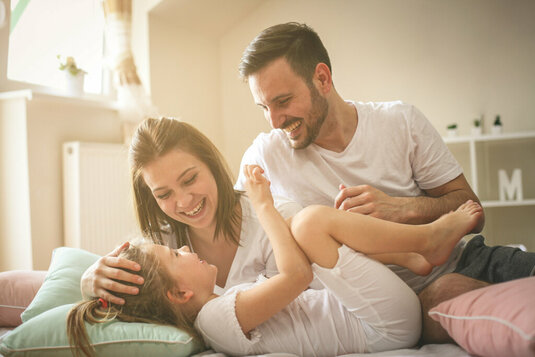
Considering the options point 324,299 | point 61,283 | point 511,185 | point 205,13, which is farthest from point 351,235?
point 205,13

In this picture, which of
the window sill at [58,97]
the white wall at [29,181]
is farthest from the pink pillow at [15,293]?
the window sill at [58,97]

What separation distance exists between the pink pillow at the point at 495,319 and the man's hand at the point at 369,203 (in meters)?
0.39

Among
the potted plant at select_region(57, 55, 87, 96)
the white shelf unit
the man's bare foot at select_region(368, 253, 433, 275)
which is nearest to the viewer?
the man's bare foot at select_region(368, 253, 433, 275)

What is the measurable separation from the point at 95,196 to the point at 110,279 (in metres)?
1.70

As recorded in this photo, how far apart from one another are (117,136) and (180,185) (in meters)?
1.94

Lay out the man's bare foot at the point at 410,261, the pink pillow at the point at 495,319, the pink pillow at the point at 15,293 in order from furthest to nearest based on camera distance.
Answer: the pink pillow at the point at 15,293, the man's bare foot at the point at 410,261, the pink pillow at the point at 495,319

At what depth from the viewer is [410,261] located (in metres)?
1.33

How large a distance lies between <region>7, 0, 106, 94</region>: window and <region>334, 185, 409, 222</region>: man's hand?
2.29 metres

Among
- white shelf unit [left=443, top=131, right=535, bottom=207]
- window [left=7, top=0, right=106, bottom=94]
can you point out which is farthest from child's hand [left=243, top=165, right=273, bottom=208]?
white shelf unit [left=443, top=131, right=535, bottom=207]

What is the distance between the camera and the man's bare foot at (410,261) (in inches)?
51.4

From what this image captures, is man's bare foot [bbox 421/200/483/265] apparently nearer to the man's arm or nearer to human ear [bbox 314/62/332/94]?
the man's arm

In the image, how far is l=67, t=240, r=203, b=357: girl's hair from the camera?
3.85 ft

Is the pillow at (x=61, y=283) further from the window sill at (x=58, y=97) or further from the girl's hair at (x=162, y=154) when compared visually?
the window sill at (x=58, y=97)

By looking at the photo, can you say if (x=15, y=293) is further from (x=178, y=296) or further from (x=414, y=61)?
(x=414, y=61)
